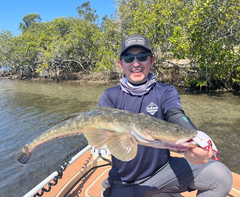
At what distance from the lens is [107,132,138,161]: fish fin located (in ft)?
5.85

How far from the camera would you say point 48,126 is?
8891 millimetres

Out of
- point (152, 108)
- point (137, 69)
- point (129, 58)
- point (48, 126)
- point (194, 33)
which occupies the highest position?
point (194, 33)

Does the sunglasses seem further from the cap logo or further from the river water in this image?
the river water

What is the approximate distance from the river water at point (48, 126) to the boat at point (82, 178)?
7.01 feet

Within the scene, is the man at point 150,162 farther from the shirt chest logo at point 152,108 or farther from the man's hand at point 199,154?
the man's hand at point 199,154

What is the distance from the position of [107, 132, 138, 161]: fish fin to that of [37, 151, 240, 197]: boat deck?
4.92ft

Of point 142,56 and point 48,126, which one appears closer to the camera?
point 142,56

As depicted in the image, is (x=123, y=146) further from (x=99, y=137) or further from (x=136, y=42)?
(x=136, y=42)

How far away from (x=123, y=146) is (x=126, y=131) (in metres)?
0.17

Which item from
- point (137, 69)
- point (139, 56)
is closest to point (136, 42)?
point (139, 56)

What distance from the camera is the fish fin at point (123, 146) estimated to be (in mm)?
1783

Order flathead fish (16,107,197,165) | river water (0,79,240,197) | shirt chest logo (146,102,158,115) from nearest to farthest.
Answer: flathead fish (16,107,197,165) → shirt chest logo (146,102,158,115) → river water (0,79,240,197)

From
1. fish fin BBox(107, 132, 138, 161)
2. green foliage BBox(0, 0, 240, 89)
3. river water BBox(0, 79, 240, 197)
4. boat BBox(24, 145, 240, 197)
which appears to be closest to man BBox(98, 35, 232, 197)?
fish fin BBox(107, 132, 138, 161)

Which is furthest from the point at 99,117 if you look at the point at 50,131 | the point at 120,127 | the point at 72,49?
the point at 72,49
